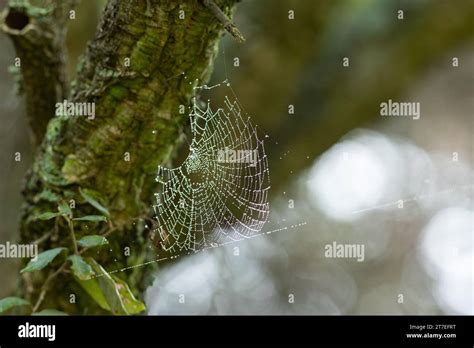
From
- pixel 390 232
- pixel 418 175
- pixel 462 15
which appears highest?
pixel 462 15

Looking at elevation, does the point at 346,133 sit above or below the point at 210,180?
above

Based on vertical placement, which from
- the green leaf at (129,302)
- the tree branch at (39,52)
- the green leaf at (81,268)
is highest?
the tree branch at (39,52)

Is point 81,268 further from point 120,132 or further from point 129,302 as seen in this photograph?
point 120,132

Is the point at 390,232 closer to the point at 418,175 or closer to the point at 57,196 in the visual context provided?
the point at 418,175

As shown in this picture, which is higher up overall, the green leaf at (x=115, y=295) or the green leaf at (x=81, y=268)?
the green leaf at (x=81, y=268)

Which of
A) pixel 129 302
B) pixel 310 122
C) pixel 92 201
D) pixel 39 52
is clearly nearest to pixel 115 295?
pixel 129 302

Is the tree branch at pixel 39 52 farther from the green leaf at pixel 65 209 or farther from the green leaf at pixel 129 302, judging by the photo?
the green leaf at pixel 129 302

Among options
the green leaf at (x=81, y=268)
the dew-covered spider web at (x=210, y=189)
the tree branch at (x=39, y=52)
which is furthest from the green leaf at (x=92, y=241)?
the tree branch at (x=39, y=52)
